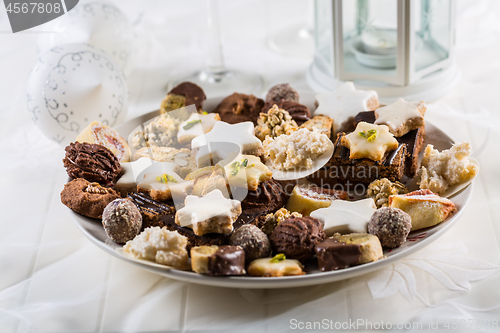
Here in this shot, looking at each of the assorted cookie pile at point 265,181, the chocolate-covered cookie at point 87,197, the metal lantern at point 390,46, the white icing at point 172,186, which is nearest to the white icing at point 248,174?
the assorted cookie pile at point 265,181

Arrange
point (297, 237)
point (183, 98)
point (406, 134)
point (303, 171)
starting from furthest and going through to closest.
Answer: point (183, 98) → point (406, 134) → point (303, 171) → point (297, 237)

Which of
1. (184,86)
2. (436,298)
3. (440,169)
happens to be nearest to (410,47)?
(440,169)

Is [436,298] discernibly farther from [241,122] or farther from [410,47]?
[410,47]

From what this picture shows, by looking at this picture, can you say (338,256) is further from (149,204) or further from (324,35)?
(324,35)

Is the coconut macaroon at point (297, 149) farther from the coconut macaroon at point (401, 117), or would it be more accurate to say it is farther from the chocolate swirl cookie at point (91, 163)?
the chocolate swirl cookie at point (91, 163)

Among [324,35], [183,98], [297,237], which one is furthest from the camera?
[324,35]

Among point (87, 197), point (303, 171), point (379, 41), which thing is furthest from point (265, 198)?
point (379, 41)
